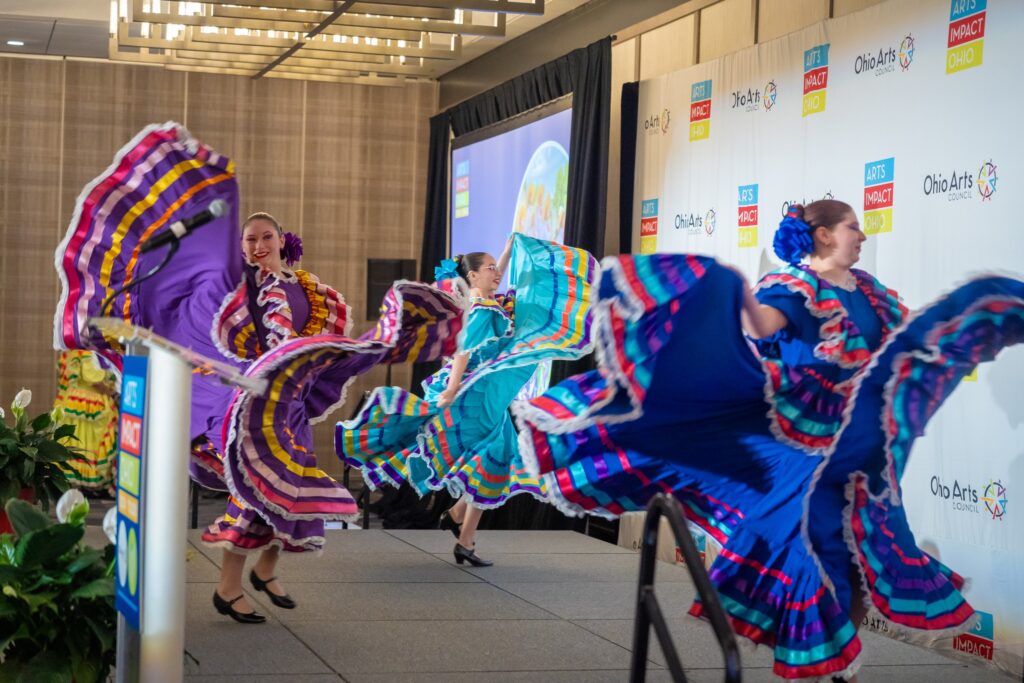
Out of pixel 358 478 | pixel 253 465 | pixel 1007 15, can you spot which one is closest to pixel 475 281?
pixel 253 465

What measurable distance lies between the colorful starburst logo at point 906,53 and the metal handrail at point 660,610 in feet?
10.6

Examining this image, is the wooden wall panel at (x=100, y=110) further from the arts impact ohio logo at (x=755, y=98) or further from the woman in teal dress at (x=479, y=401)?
→ the arts impact ohio logo at (x=755, y=98)

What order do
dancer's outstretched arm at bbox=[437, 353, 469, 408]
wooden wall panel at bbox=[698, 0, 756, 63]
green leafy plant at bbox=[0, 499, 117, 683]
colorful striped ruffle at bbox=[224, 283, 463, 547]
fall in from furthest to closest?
wooden wall panel at bbox=[698, 0, 756, 63] < dancer's outstretched arm at bbox=[437, 353, 469, 408] < colorful striped ruffle at bbox=[224, 283, 463, 547] < green leafy plant at bbox=[0, 499, 117, 683]

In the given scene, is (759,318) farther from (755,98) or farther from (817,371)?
(755,98)

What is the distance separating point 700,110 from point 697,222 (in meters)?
0.57

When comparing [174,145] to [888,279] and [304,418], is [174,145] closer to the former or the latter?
[304,418]

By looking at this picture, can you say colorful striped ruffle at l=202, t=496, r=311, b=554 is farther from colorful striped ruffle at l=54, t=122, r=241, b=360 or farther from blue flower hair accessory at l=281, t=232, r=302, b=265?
blue flower hair accessory at l=281, t=232, r=302, b=265

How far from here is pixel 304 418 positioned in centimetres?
462

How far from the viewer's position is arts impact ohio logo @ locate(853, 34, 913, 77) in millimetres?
5148

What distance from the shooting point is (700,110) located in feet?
22.1

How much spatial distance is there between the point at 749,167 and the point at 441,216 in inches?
183

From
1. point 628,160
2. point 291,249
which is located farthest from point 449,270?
point 291,249

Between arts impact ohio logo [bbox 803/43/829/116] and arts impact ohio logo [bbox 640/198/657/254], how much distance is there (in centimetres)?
154

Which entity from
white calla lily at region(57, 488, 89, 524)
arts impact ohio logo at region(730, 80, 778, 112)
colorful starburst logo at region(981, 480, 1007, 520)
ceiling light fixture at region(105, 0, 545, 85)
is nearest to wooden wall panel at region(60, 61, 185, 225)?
ceiling light fixture at region(105, 0, 545, 85)
